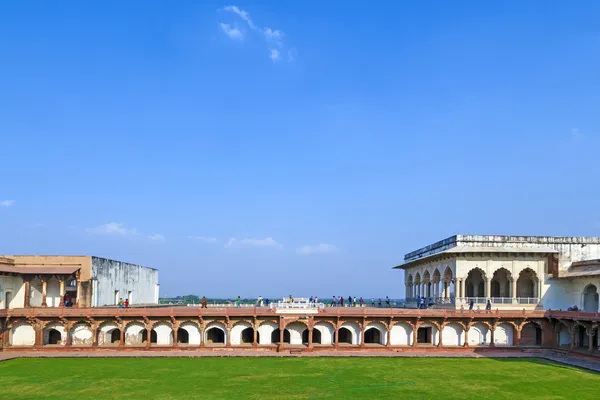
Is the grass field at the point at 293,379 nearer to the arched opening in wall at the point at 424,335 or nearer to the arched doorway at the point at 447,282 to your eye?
the arched opening in wall at the point at 424,335

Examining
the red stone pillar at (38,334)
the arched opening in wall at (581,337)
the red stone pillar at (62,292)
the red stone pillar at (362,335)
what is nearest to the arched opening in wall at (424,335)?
the red stone pillar at (362,335)

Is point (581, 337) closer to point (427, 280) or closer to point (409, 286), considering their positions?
point (427, 280)

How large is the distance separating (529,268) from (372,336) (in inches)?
541

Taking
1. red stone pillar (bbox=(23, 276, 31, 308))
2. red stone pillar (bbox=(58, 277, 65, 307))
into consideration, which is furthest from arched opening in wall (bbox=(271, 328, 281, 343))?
red stone pillar (bbox=(23, 276, 31, 308))

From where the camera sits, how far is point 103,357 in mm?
37875

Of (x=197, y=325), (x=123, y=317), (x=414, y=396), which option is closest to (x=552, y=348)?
(x=414, y=396)

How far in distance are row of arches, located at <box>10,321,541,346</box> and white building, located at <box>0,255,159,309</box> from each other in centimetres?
259

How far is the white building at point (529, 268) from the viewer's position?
45.1 m

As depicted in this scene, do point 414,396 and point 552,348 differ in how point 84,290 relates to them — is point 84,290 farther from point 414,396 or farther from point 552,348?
point 552,348

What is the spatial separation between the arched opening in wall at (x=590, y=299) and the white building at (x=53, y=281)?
37788 millimetres

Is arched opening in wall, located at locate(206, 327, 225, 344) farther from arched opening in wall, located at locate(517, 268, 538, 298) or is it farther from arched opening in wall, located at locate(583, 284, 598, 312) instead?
arched opening in wall, located at locate(583, 284, 598, 312)

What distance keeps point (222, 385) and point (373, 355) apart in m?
13.7

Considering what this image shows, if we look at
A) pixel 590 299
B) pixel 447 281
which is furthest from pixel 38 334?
pixel 590 299

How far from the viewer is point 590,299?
148 feet
